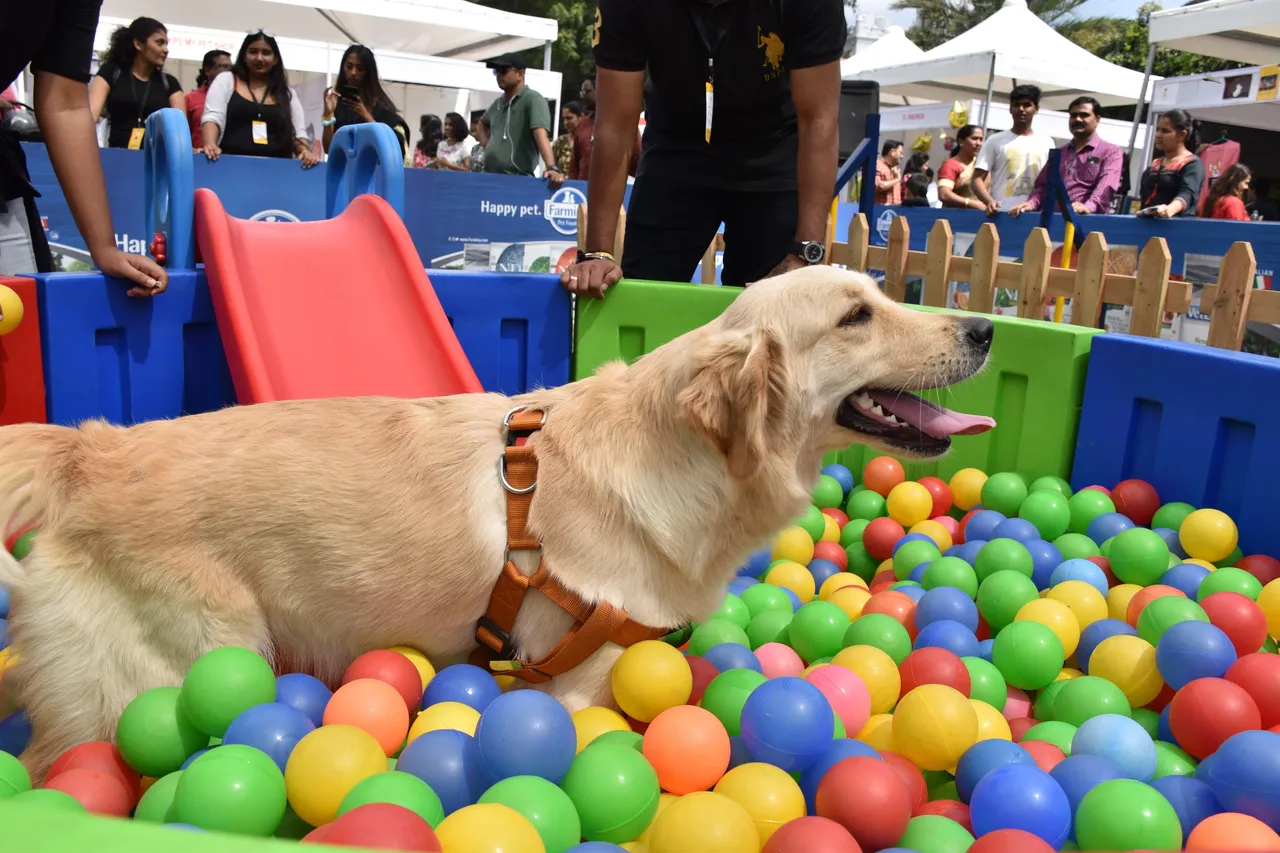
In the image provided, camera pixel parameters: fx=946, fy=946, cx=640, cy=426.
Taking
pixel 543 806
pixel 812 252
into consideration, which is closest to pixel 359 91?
pixel 812 252

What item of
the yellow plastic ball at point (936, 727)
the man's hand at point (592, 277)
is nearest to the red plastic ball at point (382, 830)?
the yellow plastic ball at point (936, 727)

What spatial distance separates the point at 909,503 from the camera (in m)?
4.11

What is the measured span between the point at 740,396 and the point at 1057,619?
1423 mm

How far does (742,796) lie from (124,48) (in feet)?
30.1

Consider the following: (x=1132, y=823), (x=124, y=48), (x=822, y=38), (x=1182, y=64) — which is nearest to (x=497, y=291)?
(x=822, y=38)

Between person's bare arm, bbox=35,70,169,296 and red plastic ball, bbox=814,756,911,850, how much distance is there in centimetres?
312

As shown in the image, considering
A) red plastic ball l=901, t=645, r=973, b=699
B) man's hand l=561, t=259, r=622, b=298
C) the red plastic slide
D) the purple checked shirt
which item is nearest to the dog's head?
red plastic ball l=901, t=645, r=973, b=699

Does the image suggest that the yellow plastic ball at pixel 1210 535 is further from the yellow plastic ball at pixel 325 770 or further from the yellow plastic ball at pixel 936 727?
the yellow plastic ball at pixel 325 770

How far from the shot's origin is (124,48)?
28.1 feet

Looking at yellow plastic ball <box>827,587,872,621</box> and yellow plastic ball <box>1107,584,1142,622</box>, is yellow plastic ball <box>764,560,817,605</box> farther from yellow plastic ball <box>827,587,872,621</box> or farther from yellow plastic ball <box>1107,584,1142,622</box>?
yellow plastic ball <box>1107,584,1142,622</box>

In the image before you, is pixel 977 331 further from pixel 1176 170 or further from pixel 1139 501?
pixel 1176 170

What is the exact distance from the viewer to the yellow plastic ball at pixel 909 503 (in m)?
4.11

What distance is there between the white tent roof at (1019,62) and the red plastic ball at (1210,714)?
15350 millimetres

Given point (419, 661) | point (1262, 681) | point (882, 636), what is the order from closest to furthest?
point (1262, 681), point (419, 661), point (882, 636)
